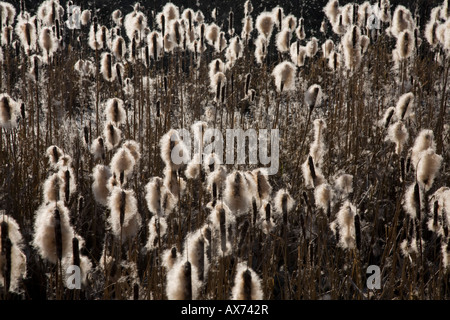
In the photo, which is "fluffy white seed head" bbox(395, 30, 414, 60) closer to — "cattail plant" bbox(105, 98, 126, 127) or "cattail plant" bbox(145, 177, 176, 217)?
"cattail plant" bbox(105, 98, 126, 127)

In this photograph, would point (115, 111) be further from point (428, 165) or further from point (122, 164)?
point (428, 165)

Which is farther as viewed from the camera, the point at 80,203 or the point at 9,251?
the point at 80,203

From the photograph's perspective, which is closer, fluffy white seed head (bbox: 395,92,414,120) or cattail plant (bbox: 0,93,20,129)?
cattail plant (bbox: 0,93,20,129)

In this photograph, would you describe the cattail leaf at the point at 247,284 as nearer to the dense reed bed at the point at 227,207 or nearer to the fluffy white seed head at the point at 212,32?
the dense reed bed at the point at 227,207

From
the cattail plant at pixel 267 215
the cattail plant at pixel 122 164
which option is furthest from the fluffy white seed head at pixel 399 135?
the cattail plant at pixel 122 164

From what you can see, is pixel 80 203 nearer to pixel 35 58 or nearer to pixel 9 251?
pixel 9 251

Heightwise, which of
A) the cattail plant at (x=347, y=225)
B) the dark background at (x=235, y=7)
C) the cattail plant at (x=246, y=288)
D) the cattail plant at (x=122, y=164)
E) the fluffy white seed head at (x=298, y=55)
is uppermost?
the dark background at (x=235, y=7)

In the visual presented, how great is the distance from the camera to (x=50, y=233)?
1583 millimetres

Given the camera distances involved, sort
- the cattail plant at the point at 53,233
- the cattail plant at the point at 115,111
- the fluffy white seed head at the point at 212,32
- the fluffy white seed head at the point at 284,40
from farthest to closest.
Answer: the fluffy white seed head at the point at 212,32
the fluffy white seed head at the point at 284,40
the cattail plant at the point at 115,111
the cattail plant at the point at 53,233

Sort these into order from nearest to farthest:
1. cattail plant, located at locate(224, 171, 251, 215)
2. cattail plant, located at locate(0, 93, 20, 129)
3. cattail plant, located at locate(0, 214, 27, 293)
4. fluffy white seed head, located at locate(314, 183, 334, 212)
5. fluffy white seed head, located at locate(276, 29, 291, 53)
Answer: cattail plant, located at locate(0, 214, 27, 293)
cattail plant, located at locate(224, 171, 251, 215)
fluffy white seed head, located at locate(314, 183, 334, 212)
cattail plant, located at locate(0, 93, 20, 129)
fluffy white seed head, located at locate(276, 29, 291, 53)

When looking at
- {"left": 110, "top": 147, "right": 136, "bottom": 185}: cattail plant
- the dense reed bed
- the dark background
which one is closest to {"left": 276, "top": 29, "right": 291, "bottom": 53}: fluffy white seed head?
the dense reed bed
